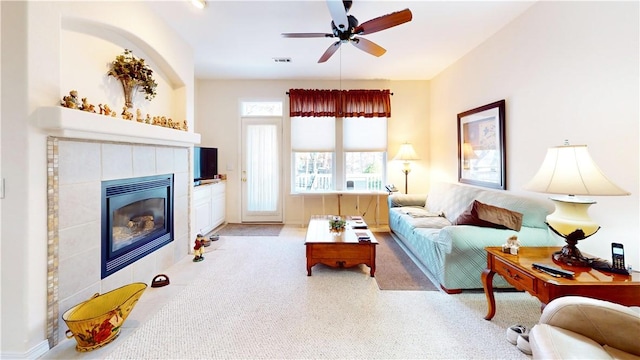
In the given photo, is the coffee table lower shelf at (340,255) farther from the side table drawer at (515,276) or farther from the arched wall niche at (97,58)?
the arched wall niche at (97,58)

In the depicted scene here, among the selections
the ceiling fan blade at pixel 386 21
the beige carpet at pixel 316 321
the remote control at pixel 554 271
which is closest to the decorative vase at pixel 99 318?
the beige carpet at pixel 316 321

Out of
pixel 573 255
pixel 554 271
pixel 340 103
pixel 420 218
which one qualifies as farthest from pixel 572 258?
pixel 340 103

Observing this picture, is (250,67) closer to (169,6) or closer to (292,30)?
(292,30)

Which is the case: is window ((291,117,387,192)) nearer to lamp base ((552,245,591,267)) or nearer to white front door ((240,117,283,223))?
white front door ((240,117,283,223))

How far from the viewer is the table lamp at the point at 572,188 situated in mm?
1582

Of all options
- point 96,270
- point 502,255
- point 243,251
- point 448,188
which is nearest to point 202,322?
point 96,270

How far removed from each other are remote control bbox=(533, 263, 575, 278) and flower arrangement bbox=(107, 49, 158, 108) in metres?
3.46

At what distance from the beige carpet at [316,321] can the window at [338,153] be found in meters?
2.51

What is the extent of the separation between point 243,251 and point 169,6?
2922 mm

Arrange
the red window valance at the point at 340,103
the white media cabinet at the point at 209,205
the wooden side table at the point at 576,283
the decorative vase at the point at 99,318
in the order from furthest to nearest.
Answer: the red window valance at the point at 340,103 < the white media cabinet at the point at 209,205 < the decorative vase at the point at 99,318 < the wooden side table at the point at 576,283

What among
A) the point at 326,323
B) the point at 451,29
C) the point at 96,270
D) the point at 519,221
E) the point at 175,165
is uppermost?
the point at 451,29

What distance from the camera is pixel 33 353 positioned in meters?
1.64

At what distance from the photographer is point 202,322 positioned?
2.04 m

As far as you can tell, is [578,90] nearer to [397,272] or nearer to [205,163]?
[397,272]
